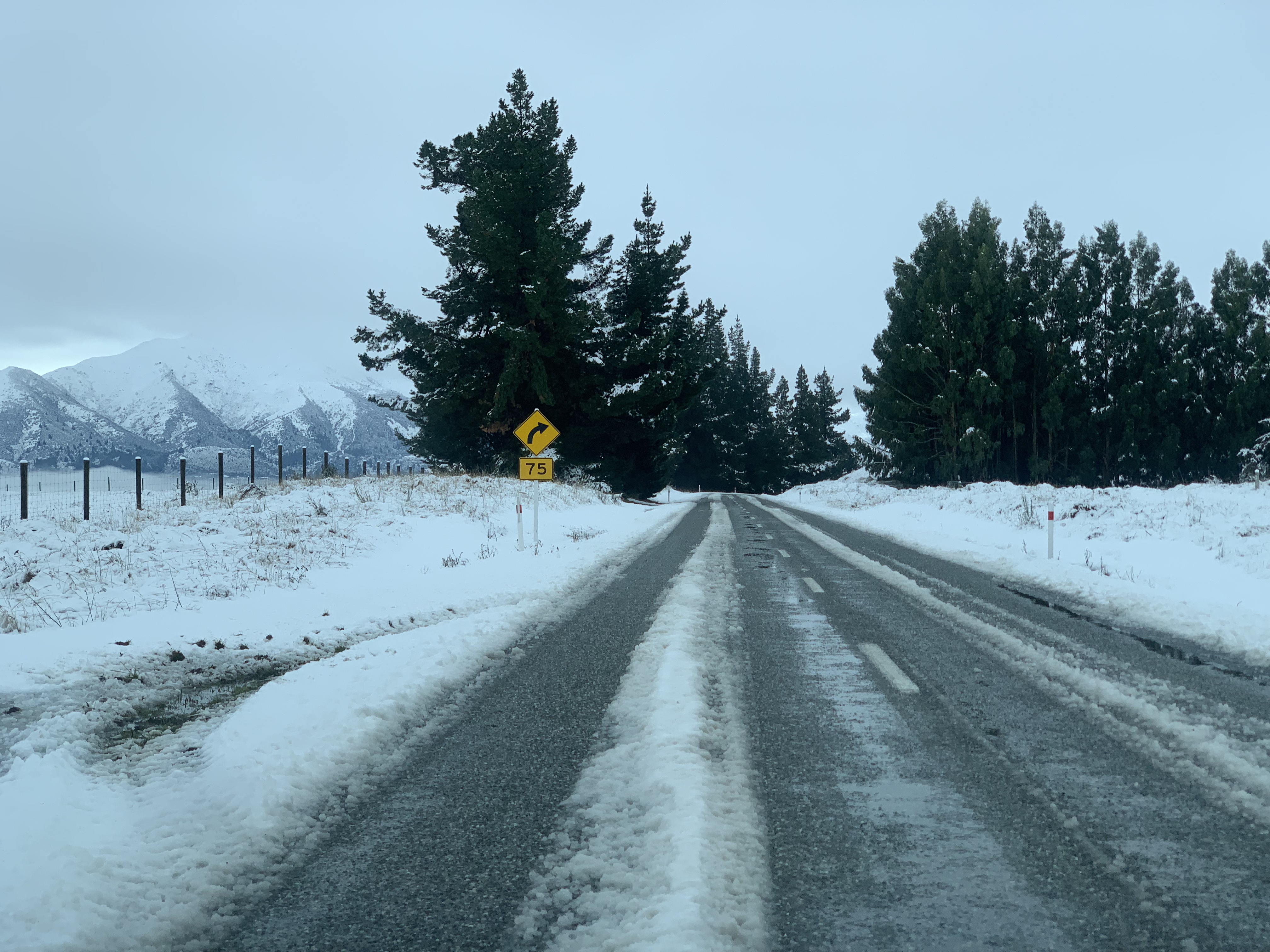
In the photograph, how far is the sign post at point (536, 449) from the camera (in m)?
15.7

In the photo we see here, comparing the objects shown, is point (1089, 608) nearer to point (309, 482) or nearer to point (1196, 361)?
point (309, 482)

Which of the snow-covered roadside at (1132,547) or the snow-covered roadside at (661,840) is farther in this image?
the snow-covered roadside at (1132,547)

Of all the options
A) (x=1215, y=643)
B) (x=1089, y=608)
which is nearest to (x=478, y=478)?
(x=1089, y=608)

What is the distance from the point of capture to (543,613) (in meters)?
8.70

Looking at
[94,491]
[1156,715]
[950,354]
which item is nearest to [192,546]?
[1156,715]

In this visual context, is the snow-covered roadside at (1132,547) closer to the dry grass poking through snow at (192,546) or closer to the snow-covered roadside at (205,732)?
the snow-covered roadside at (205,732)

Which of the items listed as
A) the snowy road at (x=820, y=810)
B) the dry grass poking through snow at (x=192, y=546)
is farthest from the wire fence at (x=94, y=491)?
the snowy road at (x=820, y=810)

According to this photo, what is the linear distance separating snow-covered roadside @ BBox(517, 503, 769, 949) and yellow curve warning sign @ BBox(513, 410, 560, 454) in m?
11.5

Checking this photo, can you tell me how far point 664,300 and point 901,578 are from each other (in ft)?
91.0

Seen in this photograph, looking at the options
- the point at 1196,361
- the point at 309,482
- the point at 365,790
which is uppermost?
the point at 1196,361

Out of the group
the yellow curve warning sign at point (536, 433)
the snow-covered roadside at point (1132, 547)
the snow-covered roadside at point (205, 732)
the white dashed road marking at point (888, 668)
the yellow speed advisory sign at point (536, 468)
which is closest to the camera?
the snow-covered roadside at point (205, 732)

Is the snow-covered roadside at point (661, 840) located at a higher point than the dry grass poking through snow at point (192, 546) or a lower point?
lower

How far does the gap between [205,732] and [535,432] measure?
1217cm

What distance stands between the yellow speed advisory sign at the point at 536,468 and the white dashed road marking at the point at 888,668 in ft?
31.4
